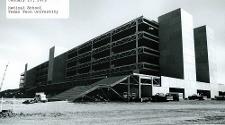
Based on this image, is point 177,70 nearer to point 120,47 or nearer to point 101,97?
point 120,47

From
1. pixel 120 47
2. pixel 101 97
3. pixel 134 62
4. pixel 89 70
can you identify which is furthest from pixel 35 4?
pixel 89 70

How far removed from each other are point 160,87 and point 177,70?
32.0 ft

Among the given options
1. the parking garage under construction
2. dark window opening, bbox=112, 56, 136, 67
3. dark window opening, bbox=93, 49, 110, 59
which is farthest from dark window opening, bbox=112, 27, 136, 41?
dark window opening, bbox=112, 56, 136, 67

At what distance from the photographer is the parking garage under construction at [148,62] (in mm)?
44406

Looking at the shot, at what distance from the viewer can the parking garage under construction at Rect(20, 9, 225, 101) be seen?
4441cm

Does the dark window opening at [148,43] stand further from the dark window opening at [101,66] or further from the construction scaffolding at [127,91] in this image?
the dark window opening at [101,66]

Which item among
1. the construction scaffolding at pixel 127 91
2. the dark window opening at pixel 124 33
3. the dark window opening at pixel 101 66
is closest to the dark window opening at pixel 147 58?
the dark window opening at pixel 124 33

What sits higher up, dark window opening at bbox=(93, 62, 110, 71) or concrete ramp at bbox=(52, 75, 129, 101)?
dark window opening at bbox=(93, 62, 110, 71)

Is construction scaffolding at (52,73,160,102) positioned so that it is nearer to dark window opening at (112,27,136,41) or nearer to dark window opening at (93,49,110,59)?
dark window opening at (112,27,136,41)

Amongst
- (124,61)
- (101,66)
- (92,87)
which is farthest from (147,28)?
(92,87)

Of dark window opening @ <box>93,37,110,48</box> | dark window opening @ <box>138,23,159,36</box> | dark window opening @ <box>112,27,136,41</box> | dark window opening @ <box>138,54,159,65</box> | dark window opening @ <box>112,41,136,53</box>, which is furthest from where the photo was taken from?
dark window opening @ <box>93,37,110,48</box>

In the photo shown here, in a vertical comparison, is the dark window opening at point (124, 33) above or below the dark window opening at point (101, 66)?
above

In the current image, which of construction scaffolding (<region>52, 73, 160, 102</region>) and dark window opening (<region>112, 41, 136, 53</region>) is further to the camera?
dark window opening (<region>112, 41, 136, 53</region>)

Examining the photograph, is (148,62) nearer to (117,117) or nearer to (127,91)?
(127,91)
